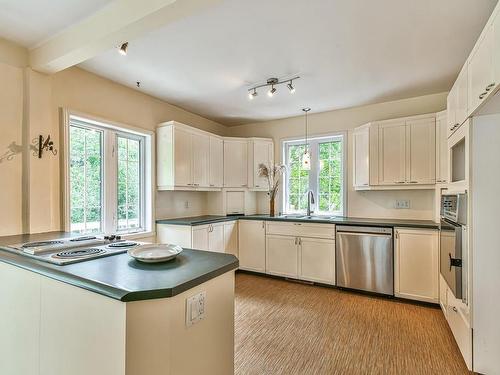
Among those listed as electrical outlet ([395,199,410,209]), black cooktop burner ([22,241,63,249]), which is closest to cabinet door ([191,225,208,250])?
black cooktop burner ([22,241,63,249])

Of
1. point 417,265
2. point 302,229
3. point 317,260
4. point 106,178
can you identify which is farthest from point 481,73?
point 106,178

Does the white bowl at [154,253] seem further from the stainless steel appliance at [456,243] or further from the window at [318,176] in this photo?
the window at [318,176]

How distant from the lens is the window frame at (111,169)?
271 centimetres

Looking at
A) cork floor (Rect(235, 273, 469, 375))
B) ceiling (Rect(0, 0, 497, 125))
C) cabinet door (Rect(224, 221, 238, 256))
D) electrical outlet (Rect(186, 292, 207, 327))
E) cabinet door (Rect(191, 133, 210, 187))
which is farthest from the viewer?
cabinet door (Rect(224, 221, 238, 256))

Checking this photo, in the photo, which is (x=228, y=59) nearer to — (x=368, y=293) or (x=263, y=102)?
(x=263, y=102)

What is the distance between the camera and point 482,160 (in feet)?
6.23

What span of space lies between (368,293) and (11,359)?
3485 millimetres

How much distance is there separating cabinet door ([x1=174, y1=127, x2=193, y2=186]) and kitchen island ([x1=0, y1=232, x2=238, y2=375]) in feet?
7.06

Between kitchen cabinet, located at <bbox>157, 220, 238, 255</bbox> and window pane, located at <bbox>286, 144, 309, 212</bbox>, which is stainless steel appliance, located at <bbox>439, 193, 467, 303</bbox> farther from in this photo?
kitchen cabinet, located at <bbox>157, 220, 238, 255</bbox>

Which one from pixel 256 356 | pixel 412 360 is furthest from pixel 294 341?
pixel 412 360

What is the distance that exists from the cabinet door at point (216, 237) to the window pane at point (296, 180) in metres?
1.35

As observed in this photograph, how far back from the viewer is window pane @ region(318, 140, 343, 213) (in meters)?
4.29

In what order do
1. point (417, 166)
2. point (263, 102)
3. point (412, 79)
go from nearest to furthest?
point (412, 79), point (417, 166), point (263, 102)

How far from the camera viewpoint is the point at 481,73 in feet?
5.71
